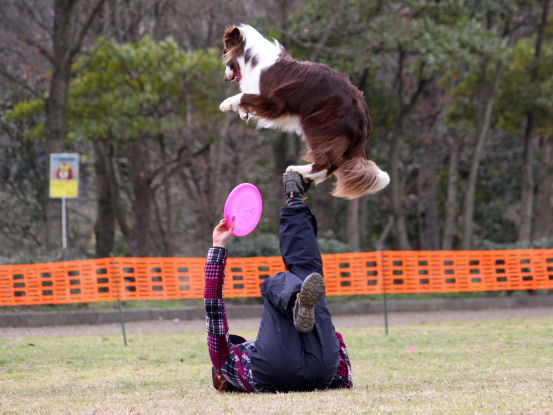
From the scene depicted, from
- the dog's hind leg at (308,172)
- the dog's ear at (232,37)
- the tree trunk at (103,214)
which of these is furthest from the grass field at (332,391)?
the tree trunk at (103,214)

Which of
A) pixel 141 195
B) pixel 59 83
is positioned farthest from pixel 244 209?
pixel 141 195

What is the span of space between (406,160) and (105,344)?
15.3 m

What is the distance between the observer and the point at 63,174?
15.7m

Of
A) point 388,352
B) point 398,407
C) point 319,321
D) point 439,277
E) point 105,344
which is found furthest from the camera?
point 439,277

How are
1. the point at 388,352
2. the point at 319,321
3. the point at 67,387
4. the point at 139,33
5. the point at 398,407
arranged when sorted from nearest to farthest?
the point at 398,407, the point at 319,321, the point at 67,387, the point at 388,352, the point at 139,33

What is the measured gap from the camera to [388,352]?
9070 millimetres

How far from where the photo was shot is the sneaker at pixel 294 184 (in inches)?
199

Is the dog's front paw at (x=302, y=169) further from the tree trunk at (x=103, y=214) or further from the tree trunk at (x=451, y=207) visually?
the tree trunk at (x=103, y=214)

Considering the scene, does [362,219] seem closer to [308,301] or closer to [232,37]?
[232,37]

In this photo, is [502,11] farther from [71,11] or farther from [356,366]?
[356,366]

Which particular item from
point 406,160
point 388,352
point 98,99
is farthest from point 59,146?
point 406,160

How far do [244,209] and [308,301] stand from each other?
108 cm

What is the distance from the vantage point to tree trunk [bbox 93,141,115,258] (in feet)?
67.1

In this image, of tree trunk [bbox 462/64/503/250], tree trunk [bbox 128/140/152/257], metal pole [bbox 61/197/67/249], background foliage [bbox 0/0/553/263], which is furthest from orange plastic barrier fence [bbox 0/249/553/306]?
tree trunk [bbox 128/140/152/257]
